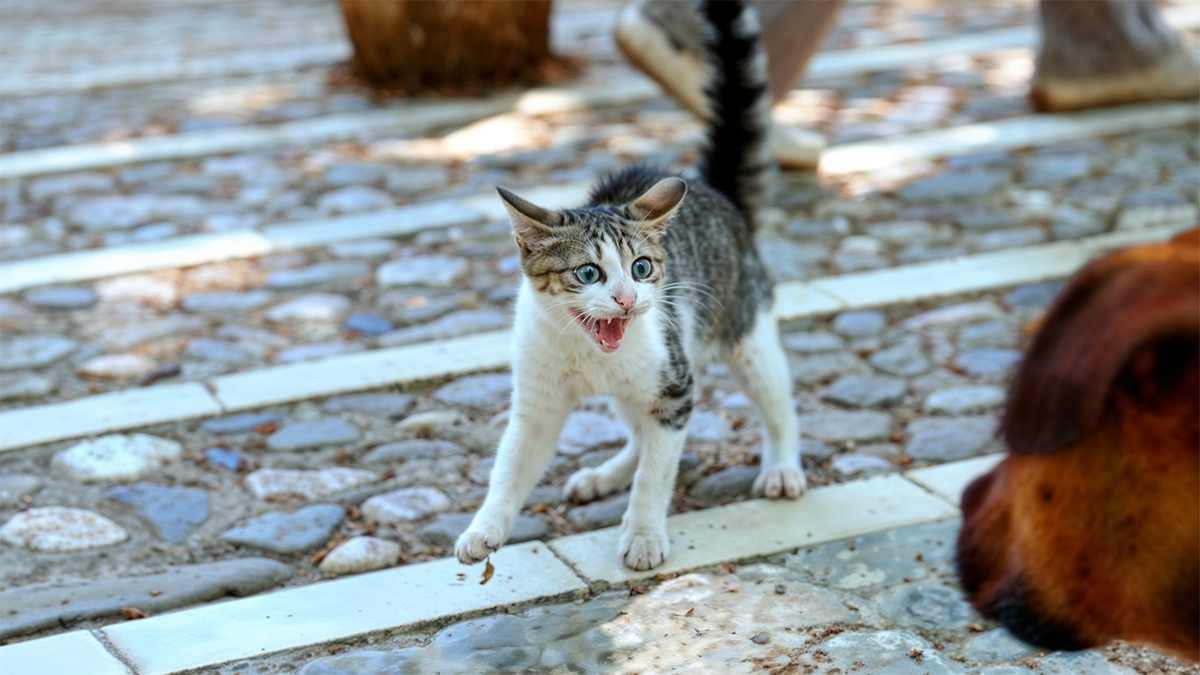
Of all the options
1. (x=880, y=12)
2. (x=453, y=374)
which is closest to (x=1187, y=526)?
(x=453, y=374)

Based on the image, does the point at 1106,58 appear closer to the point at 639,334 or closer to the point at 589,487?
the point at 589,487

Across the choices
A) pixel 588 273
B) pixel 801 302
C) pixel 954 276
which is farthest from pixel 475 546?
pixel 954 276

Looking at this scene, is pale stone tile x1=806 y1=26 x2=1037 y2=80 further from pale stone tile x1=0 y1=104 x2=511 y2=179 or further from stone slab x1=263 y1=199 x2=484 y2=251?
stone slab x1=263 y1=199 x2=484 y2=251

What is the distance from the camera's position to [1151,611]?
2.32m

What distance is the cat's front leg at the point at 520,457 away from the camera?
313cm

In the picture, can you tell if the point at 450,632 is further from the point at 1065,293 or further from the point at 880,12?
the point at 880,12

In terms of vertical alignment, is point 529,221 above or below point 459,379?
above

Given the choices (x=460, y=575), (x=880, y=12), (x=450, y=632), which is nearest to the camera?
(x=450, y=632)

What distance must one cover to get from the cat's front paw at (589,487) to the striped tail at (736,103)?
0.94m

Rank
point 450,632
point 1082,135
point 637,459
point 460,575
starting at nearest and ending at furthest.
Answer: point 450,632 < point 460,575 < point 637,459 < point 1082,135

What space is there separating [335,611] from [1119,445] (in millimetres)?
1785

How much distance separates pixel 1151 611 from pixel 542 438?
1502 mm

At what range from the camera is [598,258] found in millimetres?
2949

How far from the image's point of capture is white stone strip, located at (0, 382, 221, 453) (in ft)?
13.2
